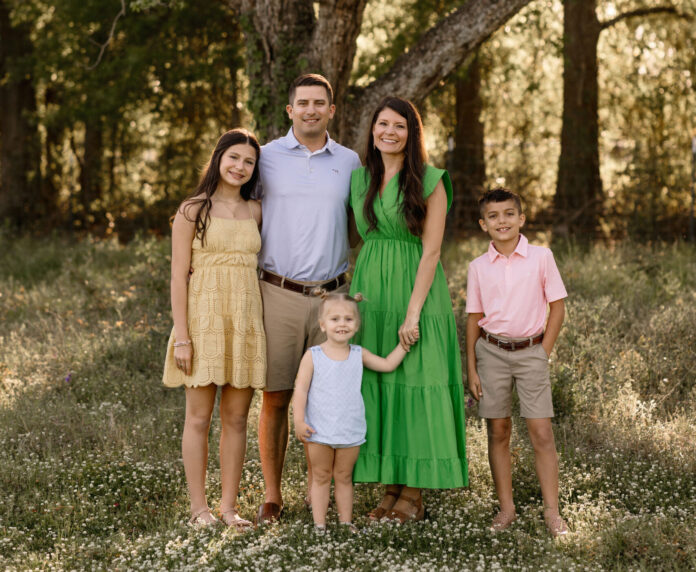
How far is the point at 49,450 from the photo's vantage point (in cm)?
531

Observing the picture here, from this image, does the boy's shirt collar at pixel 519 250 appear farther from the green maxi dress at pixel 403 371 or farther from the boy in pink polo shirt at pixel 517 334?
the green maxi dress at pixel 403 371

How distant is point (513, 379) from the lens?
4293 millimetres

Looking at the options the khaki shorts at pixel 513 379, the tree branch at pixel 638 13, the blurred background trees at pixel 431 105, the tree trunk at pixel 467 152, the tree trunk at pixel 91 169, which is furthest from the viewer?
the tree trunk at pixel 91 169

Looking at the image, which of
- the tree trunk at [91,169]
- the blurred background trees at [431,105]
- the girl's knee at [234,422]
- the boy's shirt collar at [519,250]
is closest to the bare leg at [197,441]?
the girl's knee at [234,422]

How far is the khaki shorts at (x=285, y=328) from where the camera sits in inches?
170

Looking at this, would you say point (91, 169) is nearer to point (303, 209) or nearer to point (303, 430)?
point (303, 209)

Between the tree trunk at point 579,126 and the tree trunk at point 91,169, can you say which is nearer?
the tree trunk at point 579,126

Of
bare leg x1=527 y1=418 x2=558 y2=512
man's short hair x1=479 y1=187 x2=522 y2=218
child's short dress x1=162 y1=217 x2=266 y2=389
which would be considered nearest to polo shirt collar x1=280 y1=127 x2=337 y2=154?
child's short dress x1=162 y1=217 x2=266 y2=389

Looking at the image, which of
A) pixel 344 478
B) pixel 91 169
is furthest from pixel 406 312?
pixel 91 169

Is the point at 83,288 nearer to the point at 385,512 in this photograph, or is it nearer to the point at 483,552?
the point at 385,512

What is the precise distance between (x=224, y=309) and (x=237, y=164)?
29.8 inches

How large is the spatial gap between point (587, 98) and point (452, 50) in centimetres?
682

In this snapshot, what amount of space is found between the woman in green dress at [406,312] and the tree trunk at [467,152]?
8.39 m

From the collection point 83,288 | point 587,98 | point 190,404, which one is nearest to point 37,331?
point 83,288
